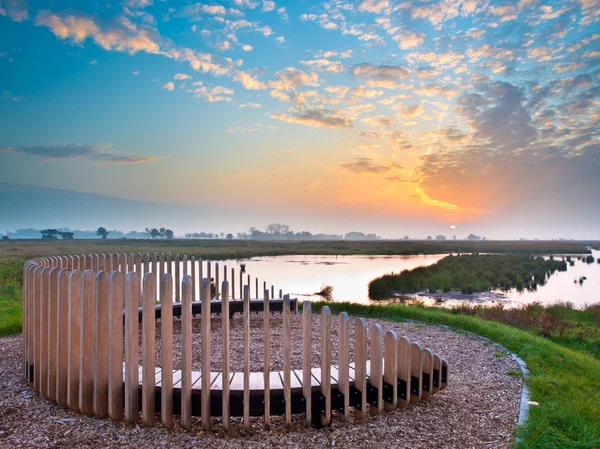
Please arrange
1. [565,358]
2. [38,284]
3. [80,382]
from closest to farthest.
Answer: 1. [80,382]
2. [38,284]
3. [565,358]

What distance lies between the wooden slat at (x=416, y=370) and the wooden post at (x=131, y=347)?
3.07m

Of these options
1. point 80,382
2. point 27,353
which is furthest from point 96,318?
point 27,353

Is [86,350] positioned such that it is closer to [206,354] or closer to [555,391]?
[206,354]

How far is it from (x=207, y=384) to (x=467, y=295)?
67.9 ft

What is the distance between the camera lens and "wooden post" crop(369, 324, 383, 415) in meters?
4.34

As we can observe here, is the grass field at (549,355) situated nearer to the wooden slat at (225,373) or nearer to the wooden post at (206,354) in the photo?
the wooden slat at (225,373)

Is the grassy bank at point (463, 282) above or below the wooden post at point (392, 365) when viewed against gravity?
below

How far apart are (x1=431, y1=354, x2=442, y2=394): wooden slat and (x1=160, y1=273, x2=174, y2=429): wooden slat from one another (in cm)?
313

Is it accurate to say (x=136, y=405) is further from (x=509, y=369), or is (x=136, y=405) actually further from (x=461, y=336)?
(x=461, y=336)

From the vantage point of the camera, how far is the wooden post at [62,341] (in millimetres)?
4586

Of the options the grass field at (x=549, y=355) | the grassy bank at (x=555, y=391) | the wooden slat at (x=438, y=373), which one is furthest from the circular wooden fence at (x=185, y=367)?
the grass field at (x=549, y=355)

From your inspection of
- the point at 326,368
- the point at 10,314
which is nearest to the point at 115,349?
the point at 326,368

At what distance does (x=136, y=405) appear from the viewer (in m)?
4.12

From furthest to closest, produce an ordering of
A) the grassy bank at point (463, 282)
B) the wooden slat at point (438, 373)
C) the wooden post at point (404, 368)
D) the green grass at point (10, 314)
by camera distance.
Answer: the grassy bank at point (463, 282), the green grass at point (10, 314), the wooden slat at point (438, 373), the wooden post at point (404, 368)
